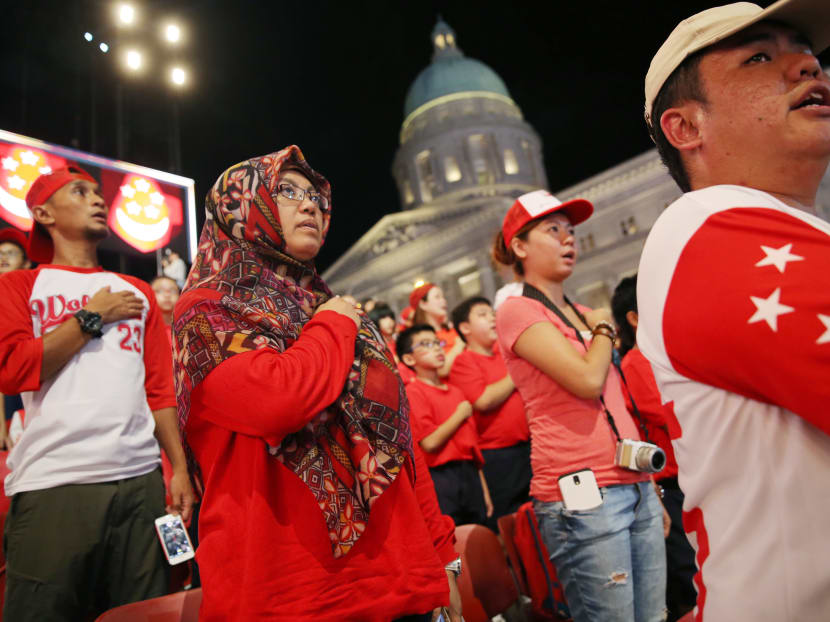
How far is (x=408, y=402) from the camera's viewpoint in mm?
1667

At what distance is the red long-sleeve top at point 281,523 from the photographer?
1.21m

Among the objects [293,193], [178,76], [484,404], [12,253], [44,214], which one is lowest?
[484,404]

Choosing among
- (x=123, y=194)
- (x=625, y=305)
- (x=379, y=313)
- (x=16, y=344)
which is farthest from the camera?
(x=123, y=194)

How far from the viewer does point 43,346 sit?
202 centimetres

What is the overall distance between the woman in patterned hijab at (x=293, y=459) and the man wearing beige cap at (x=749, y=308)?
659 mm

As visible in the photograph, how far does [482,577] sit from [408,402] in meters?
1.34

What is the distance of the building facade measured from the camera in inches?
1098

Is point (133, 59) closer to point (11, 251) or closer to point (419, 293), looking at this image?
point (11, 251)

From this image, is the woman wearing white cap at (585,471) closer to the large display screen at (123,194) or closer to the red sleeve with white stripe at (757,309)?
the red sleeve with white stripe at (757,309)

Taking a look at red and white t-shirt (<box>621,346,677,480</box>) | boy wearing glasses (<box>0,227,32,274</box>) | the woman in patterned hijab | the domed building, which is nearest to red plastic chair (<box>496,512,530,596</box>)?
red and white t-shirt (<box>621,346,677,480</box>)

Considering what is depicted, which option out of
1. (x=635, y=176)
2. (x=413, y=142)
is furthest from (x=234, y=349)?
(x=413, y=142)

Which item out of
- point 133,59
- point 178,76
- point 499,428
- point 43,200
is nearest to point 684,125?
point 43,200

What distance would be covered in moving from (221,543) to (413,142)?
46.9 meters

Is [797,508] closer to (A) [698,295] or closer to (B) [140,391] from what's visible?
(A) [698,295]
